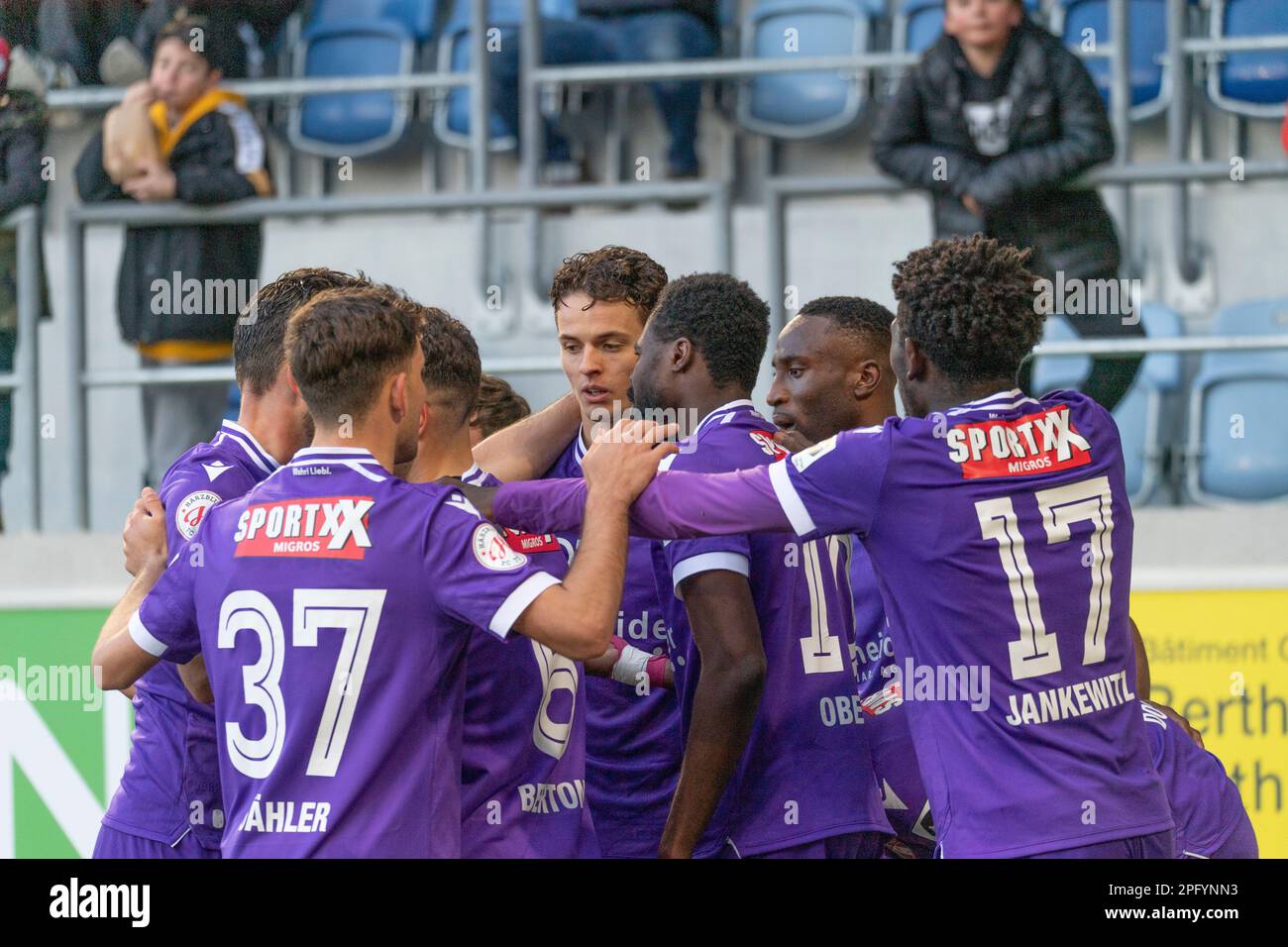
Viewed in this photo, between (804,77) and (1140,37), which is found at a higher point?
(1140,37)

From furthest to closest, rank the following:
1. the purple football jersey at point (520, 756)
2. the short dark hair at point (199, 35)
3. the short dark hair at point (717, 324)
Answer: the short dark hair at point (199, 35) → the short dark hair at point (717, 324) → the purple football jersey at point (520, 756)

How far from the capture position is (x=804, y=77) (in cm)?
765

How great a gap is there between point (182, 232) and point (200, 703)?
132 inches

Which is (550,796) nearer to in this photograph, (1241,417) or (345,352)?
(345,352)

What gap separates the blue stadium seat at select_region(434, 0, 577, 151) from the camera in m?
7.73

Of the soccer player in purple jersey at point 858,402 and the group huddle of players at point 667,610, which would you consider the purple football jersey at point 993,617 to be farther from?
the soccer player in purple jersey at point 858,402

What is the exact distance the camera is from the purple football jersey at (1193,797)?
129 inches

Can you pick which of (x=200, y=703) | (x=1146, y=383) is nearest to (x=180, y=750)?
(x=200, y=703)

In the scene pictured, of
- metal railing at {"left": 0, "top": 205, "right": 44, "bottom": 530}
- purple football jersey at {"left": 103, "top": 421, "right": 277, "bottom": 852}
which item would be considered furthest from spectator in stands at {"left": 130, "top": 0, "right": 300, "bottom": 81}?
purple football jersey at {"left": 103, "top": 421, "right": 277, "bottom": 852}

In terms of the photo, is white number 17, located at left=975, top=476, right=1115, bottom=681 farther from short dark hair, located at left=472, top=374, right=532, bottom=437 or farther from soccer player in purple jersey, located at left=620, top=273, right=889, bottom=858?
short dark hair, located at left=472, top=374, right=532, bottom=437

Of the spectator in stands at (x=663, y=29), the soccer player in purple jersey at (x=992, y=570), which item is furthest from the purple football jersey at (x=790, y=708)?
the spectator in stands at (x=663, y=29)

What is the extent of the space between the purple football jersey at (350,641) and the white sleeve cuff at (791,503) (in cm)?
43
